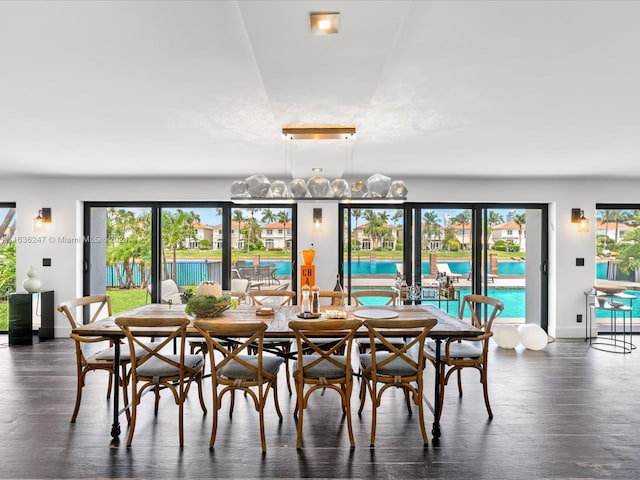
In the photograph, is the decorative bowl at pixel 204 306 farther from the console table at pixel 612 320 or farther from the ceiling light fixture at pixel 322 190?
the console table at pixel 612 320

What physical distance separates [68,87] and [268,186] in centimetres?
159

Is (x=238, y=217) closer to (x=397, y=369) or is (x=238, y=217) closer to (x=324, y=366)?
(x=324, y=366)

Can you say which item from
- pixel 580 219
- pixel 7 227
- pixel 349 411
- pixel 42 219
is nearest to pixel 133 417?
pixel 349 411

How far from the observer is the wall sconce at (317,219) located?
5957 mm

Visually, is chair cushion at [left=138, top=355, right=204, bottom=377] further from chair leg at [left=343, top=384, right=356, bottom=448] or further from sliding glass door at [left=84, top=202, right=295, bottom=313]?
sliding glass door at [left=84, top=202, right=295, bottom=313]

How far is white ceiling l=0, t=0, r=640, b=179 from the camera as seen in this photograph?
168 centimetres

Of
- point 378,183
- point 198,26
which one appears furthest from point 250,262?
point 198,26

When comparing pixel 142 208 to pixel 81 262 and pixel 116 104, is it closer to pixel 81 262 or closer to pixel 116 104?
pixel 81 262

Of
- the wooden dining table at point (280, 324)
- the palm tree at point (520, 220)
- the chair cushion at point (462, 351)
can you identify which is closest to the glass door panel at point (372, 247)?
the palm tree at point (520, 220)

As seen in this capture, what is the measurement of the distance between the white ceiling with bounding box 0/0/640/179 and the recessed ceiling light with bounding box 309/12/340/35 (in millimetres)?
40

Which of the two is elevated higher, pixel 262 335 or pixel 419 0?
pixel 419 0

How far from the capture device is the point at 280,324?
312 cm

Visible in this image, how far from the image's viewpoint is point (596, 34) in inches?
73.0

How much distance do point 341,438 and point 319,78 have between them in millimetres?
2429
